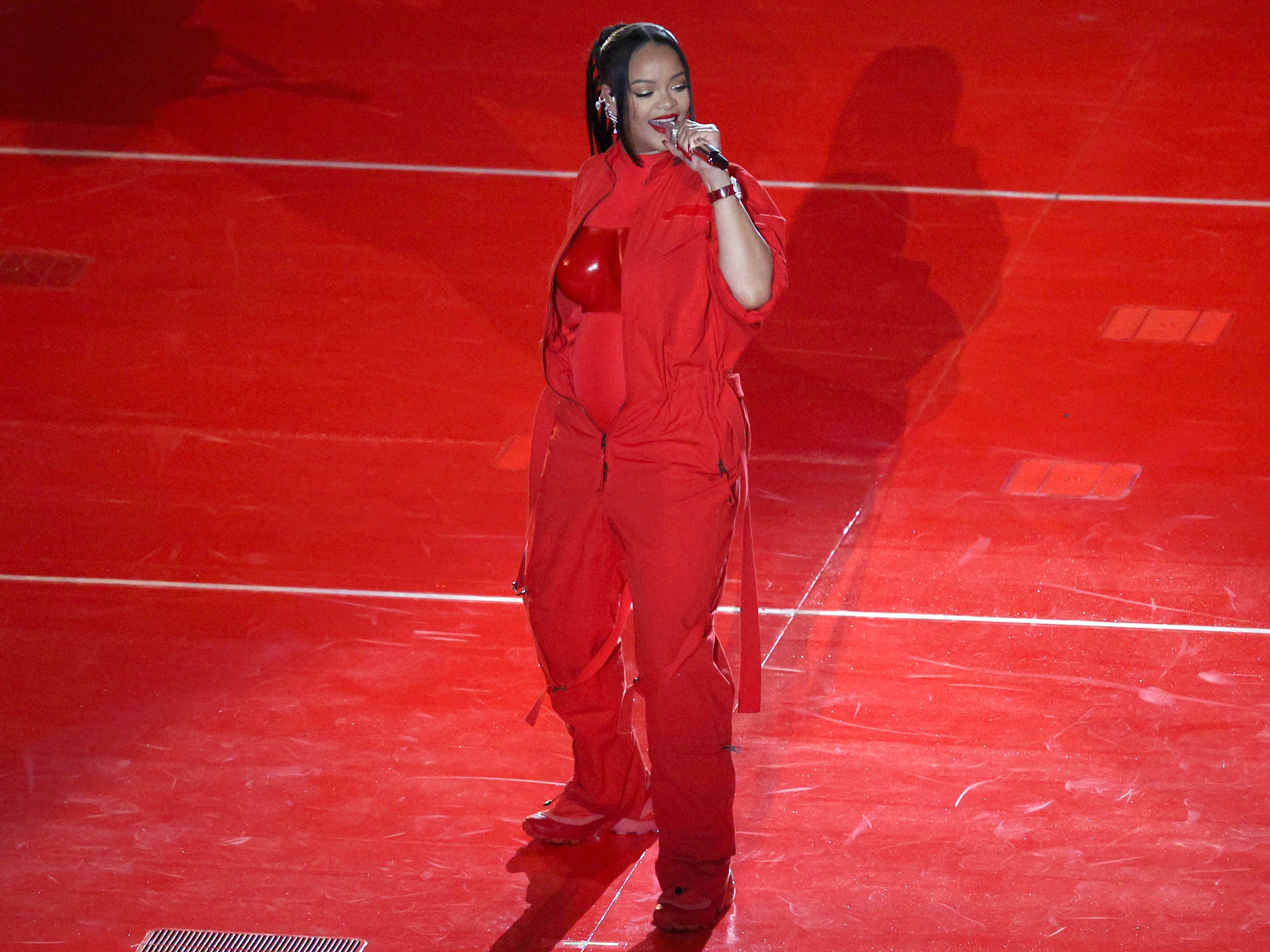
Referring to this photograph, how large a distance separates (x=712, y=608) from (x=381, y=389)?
2.20 meters

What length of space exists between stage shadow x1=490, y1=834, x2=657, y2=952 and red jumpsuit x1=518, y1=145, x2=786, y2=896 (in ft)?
0.59

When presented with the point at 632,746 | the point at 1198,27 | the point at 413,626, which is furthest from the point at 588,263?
the point at 1198,27

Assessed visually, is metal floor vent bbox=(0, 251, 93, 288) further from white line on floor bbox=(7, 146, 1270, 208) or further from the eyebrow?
the eyebrow

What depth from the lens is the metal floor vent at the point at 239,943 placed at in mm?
2688

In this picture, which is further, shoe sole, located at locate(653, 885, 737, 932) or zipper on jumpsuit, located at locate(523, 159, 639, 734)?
shoe sole, located at locate(653, 885, 737, 932)

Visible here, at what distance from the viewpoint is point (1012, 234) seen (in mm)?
5098

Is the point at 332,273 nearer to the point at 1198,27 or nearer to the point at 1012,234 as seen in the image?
the point at 1012,234

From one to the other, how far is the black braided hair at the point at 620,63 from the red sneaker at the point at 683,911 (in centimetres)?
127

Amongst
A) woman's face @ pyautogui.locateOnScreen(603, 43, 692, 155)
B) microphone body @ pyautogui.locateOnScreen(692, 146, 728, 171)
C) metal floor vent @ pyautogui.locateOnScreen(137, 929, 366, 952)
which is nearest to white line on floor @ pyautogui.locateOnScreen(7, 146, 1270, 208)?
woman's face @ pyautogui.locateOnScreen(603, 43, 692, 155)

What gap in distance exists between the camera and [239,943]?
271 cm

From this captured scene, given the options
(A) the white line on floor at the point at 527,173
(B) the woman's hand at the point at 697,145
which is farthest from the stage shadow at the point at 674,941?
(A) the white line on floor at the point at 527,173

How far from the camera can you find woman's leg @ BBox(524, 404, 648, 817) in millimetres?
2664

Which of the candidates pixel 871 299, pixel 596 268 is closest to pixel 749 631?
pixel 596 268

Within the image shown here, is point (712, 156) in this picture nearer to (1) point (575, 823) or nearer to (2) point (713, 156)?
(2) point (713, 156)
